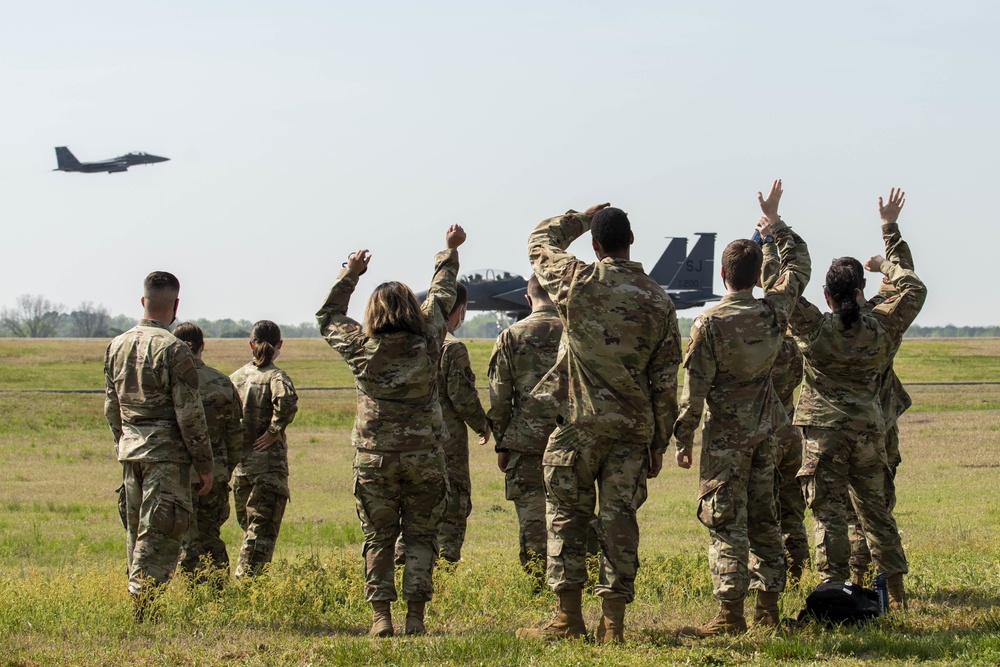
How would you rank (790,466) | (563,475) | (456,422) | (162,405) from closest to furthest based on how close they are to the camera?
(563,475), (162,405), (790,466), (456,422)

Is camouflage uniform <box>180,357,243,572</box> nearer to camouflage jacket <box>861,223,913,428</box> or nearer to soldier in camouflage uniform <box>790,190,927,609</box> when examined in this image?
soldier in camouflage uniform <box>790,190,927,609</box>

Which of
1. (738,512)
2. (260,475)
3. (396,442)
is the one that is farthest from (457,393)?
(738,512)

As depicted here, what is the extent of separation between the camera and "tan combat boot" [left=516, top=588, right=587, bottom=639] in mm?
6643

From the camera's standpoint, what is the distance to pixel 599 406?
6.58 meters

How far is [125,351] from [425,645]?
2.91 m

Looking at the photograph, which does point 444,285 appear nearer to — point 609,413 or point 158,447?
point 609,413

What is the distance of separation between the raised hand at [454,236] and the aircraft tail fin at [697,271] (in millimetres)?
74716

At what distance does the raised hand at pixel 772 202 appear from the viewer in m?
7.46

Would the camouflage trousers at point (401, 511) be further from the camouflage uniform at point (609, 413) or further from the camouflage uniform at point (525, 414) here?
the camouflage uniform at point (525, 414)

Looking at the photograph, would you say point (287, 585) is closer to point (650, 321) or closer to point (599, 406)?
point (599, 406)

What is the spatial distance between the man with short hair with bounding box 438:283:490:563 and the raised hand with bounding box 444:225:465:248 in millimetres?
1492

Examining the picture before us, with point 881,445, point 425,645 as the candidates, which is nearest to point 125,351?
point 425,645

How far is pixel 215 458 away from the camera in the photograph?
848 centimetres

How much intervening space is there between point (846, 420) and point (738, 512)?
1.35 metres
